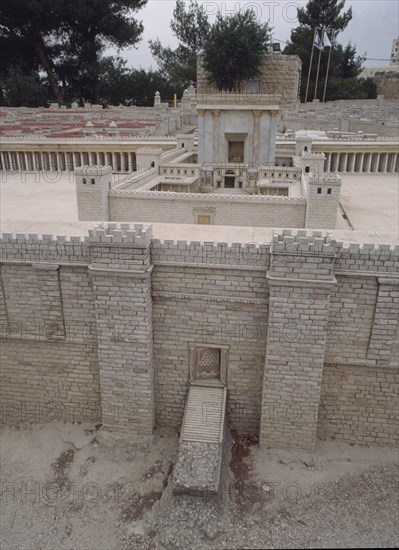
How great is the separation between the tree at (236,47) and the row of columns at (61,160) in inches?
707

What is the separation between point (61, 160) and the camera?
28.8 m

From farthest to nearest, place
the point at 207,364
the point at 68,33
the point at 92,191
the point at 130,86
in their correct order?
the point at 130,86, the point at 68,33, the point at 92,191, the point at 207,364

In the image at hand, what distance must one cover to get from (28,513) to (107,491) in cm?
163

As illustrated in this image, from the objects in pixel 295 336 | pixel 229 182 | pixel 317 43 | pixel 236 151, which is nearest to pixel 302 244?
pixel 295 336

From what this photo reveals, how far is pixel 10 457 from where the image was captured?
10711 millimetres

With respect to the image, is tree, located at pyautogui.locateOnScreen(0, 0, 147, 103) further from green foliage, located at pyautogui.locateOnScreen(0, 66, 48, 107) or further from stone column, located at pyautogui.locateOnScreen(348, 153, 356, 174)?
stone column, located at pyautogui.locateOnScreen(348, 153, 356, 174)

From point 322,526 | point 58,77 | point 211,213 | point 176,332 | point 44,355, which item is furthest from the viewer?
point 58,77

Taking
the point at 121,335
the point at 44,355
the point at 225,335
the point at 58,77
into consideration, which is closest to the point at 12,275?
the point at 44,355

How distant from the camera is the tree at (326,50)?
48.4 m

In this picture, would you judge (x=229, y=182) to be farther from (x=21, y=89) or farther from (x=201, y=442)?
(x=21, y=89)

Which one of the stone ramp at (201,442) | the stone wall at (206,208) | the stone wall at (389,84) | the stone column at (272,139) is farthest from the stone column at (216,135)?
the stone wall at (389,84)

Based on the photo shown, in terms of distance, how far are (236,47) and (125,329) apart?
3661 cm

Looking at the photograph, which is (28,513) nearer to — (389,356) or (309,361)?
(309,361)

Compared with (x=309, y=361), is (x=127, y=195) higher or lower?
higher
